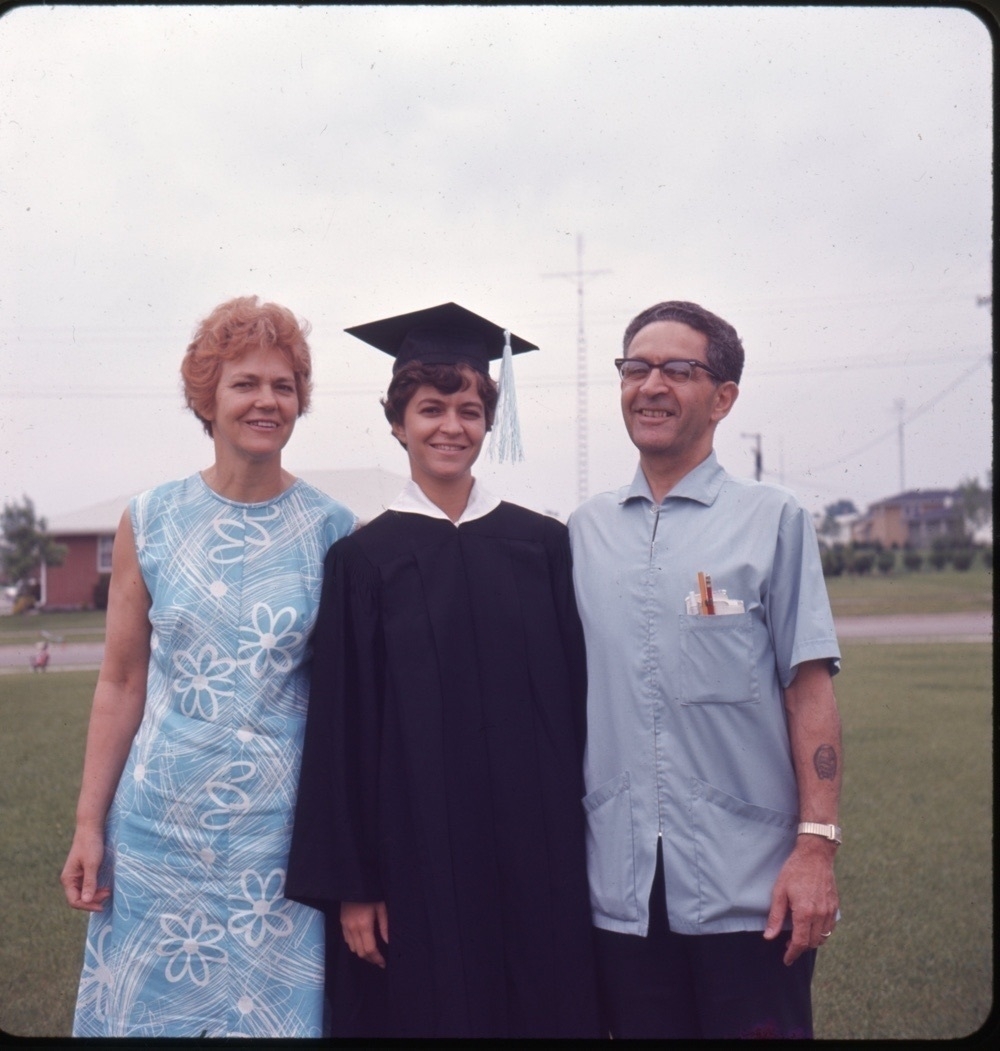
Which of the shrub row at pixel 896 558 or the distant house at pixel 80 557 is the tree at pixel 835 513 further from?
the distant house at pixel 80 557

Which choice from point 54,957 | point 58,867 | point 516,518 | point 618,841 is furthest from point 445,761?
point 58,867

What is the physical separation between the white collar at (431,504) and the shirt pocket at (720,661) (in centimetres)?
59

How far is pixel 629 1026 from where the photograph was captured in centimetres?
246

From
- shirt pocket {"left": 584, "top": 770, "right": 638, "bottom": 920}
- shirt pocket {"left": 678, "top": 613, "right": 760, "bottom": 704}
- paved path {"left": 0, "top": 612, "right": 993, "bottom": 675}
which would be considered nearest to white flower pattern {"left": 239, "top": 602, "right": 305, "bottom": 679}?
shirt pocket {"left": 584, "top": 770, "right": 638, "bottom": 920}

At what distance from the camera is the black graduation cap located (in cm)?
269

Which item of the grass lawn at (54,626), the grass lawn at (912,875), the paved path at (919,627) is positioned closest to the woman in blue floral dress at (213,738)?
the grass lawn at (912,875)

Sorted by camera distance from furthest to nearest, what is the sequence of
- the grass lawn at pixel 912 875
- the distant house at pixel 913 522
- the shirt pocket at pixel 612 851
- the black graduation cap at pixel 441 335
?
the distant house at pixel 913 522 < the grass lawn at pixel 912 875 < the black graduation cap at pixel 441 335 < the shirt pocket at pixel 612 851

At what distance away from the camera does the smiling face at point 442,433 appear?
259 centimetres

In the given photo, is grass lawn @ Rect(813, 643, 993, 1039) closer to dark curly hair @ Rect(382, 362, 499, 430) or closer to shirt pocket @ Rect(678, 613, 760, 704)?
shirt pocket @ Rect(678, 613, 760, 704)

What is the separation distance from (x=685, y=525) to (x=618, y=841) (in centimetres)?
75

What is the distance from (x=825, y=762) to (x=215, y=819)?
140 centimetres

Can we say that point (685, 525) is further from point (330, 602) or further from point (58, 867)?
point (58, 867)

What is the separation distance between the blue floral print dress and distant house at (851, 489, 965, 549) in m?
27.1

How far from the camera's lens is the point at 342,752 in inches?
97.4
